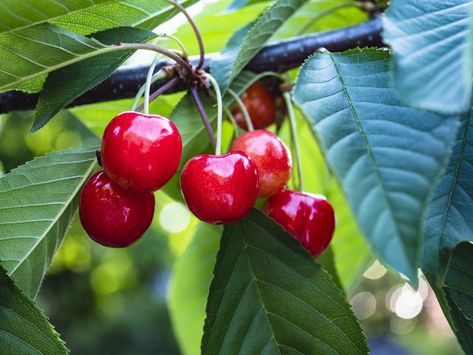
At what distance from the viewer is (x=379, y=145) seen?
56 centimetres

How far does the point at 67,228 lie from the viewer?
859mm

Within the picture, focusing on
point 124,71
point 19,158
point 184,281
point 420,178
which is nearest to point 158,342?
point 19,158

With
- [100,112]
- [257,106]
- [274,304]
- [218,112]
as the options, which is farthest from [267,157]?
[100,112]

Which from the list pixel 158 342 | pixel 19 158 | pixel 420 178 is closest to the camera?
pixel 420 178

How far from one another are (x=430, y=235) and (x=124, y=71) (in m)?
0.56

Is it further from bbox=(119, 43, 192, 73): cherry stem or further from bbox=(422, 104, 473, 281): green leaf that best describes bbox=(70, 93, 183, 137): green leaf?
bbox=(422, 104, 473, 281): green leaf

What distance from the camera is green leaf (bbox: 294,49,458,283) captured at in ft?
1.57

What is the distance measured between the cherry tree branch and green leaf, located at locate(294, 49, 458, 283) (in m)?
0.36

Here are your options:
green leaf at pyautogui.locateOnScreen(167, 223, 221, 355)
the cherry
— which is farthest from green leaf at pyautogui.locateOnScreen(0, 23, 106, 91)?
green leaf at pyautogui.locateOnScreen(167, 223, 221, 355)

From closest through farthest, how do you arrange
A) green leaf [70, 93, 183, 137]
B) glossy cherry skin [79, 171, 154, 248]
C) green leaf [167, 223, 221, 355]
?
1. glossy cherry skin [79, 171, 154, 248]
2. green leaf [70, 93, 183, 137]
3. green leaf [167, 223, 221, 355]

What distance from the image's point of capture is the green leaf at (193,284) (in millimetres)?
1466

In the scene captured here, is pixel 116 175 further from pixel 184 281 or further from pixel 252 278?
pixel 184 281

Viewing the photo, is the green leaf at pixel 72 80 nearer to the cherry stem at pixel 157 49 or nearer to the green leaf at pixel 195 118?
the cherry stem at pixel 157 49

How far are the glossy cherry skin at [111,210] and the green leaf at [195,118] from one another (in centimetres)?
21
